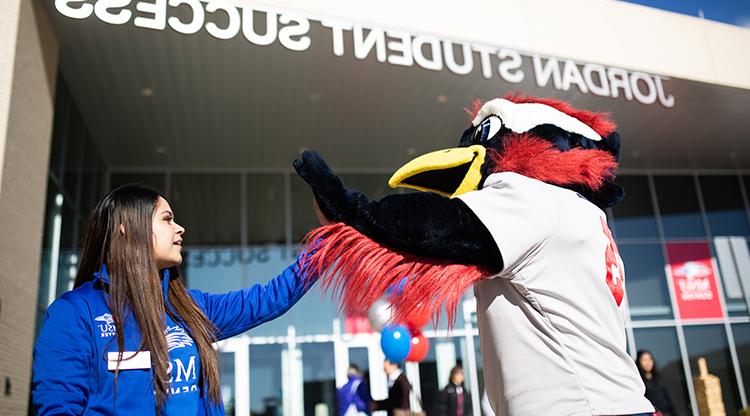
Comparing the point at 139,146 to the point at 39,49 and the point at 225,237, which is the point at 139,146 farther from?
the point at 39,49

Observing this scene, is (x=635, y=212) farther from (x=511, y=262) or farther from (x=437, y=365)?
(x=511, y=262)

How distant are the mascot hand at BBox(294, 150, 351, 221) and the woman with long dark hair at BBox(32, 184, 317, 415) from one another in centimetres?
35

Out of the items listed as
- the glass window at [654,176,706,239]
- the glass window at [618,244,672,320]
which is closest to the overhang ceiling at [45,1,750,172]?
the glass window at [654,176,706,239]

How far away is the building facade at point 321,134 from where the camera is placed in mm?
6379

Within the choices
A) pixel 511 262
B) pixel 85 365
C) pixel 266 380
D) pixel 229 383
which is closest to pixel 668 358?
pixel 266 380

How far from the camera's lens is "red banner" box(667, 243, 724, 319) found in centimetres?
1271

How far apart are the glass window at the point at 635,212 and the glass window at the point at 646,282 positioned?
29cm

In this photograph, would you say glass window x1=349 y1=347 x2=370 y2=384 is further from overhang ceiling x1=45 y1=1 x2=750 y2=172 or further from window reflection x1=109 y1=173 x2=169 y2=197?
window reflection x1=109 y1=173 x2=169 y2=197

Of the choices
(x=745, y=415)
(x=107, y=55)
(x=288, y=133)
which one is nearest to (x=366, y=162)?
(x=288, y=133)

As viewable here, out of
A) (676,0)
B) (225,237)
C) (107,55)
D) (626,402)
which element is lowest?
(626,402)

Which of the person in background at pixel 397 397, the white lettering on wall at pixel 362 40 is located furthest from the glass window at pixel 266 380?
the white lettering on wall at pixel 362 40

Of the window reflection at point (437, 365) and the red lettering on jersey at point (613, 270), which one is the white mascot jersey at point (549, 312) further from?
the window reflection at point (437, 365)

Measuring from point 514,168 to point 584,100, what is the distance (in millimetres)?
8402

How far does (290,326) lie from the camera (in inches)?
446
